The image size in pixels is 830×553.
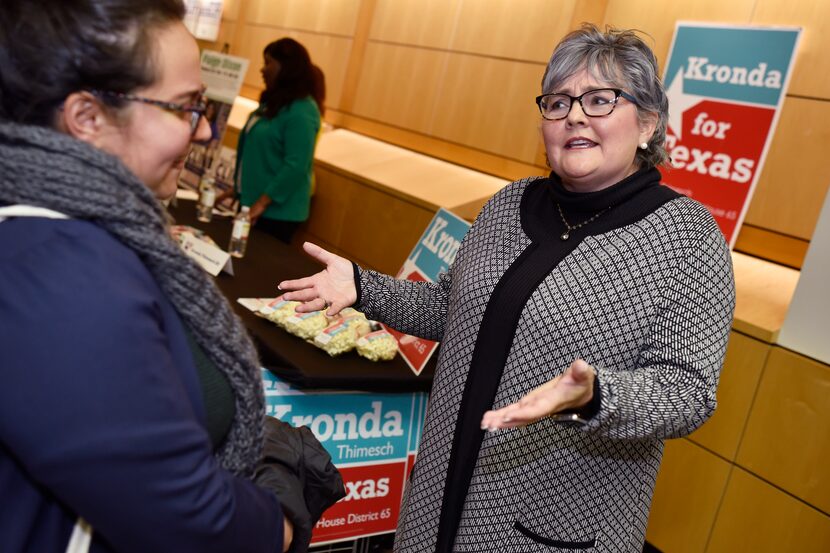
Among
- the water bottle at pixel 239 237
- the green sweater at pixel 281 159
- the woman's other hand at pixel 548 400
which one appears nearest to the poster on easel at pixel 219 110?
the green sweater at pixel 281 159

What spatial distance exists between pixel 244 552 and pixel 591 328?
2.52ft

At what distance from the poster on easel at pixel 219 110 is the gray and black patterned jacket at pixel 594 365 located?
13.1 feet

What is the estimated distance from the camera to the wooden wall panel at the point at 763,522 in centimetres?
277

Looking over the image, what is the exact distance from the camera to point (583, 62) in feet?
5.01

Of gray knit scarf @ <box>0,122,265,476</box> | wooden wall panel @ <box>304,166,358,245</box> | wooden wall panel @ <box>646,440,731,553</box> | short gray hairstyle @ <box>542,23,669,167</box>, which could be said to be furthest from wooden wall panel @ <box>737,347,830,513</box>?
wooden wall panel @ <box>304,166,358,245</box>

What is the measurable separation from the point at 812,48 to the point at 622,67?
2449mm

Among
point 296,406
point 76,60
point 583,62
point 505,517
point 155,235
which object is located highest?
point 583,62

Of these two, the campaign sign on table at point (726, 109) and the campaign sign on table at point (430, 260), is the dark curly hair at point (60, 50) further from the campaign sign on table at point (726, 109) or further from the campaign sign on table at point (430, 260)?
the campaign sign on table at point (726, 109)

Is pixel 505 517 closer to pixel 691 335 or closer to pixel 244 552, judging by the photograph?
pixel 691 335

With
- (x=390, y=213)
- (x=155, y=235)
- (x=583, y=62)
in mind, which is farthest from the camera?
(x=390, y=213)

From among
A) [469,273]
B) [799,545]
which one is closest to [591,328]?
[469,273]

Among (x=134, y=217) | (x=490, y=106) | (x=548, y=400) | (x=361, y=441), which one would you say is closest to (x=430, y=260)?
(x=361, y=441)

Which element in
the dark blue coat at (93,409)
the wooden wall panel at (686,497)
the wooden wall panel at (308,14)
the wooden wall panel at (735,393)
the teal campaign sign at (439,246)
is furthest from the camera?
the wooden wall panel at (308,14)

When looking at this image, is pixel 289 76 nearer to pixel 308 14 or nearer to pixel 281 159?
pixel 281 159
